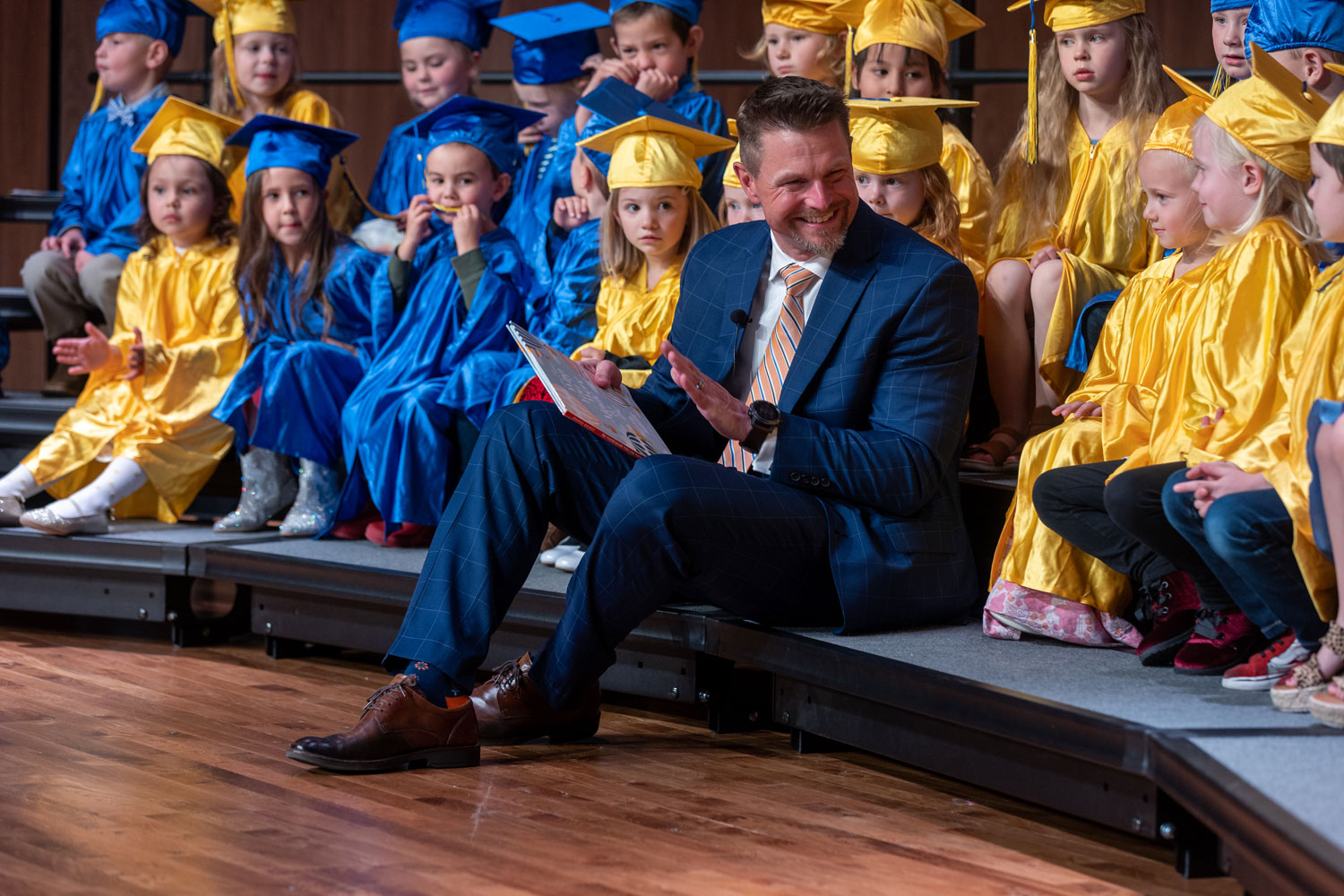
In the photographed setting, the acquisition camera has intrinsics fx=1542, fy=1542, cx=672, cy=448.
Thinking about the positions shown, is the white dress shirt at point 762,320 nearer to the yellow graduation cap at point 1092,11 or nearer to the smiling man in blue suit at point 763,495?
the smiling man in blue suit at point 763,495

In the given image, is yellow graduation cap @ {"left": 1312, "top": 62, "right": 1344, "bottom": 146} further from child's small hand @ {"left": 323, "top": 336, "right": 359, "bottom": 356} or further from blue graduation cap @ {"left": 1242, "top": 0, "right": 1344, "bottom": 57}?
child's small hand @ {"left": 323, "top": 336, "right": 359, "bottom": 356}

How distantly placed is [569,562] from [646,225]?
79 cm

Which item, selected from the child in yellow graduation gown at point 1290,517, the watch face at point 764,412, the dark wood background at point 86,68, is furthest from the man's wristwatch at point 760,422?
the dark wood background at point 86,68

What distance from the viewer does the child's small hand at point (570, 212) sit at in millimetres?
3883

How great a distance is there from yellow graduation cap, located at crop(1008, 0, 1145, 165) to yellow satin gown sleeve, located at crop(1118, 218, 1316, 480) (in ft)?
3.36

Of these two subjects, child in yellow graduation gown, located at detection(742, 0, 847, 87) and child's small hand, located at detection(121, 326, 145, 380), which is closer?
child in yellow graduation gown, located at detection(742, 0, 847, 87)

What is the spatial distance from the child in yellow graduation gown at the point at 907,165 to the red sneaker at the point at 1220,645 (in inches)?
44.4

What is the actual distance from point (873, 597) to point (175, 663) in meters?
1.71

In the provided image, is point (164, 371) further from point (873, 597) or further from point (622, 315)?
point (873, 597)

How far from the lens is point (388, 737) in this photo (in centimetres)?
237

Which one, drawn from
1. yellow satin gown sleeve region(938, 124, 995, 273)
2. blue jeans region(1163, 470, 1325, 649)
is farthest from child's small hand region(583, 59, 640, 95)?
blue jeans region(1163, 470, 1325, 649)

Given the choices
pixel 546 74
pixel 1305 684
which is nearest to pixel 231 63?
pixel 546 74

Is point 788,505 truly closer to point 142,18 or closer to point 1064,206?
point 1064,206

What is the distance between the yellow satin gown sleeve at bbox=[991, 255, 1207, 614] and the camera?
249 centimetres
